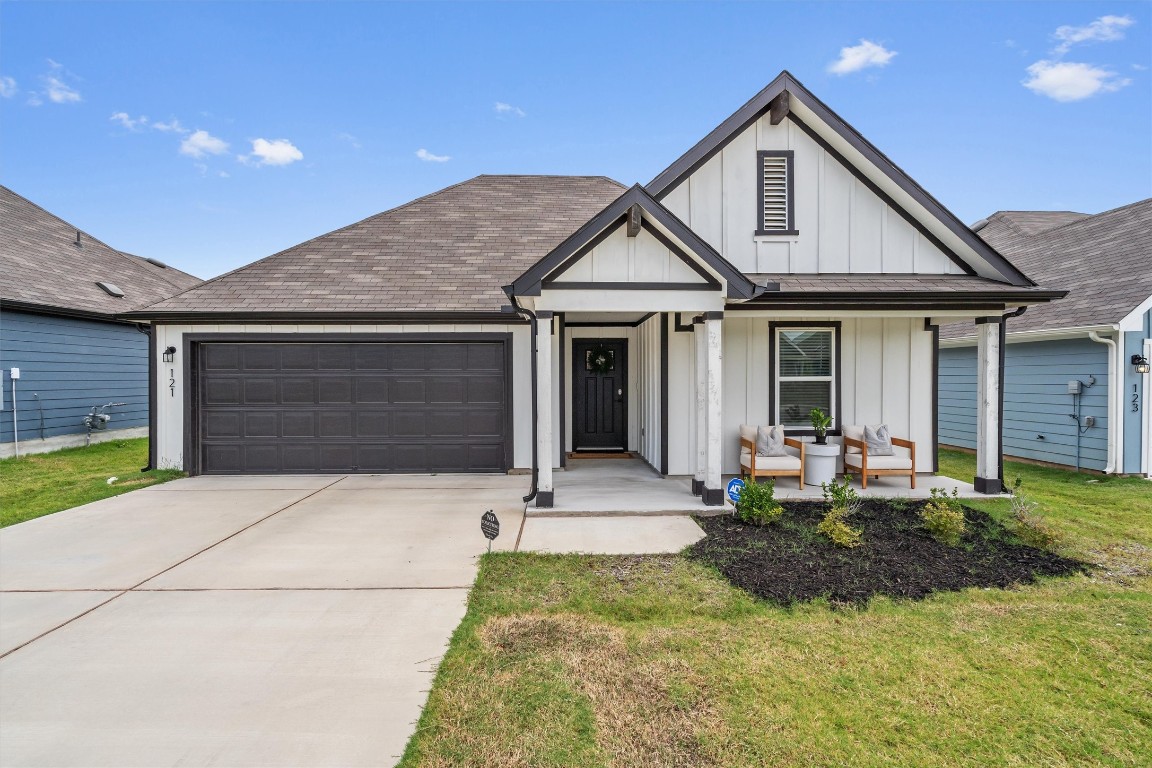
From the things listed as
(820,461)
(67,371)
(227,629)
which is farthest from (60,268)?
(820,461)

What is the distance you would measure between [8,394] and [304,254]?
6.74m

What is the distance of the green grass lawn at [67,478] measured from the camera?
22.8 ft

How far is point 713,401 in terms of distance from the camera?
6.57m

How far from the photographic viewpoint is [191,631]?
3562 mm

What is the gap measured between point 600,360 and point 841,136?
5.31 m

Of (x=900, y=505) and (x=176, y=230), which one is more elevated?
(x=176, y=230)

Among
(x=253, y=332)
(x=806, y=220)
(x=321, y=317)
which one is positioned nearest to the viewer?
Answer: (x=806, y=220)

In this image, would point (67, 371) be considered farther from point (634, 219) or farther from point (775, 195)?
point (775, 195)

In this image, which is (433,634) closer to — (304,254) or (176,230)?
(304,254)

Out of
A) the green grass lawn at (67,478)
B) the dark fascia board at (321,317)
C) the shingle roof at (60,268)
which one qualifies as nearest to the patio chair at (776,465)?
the dark fascia board at (321,317)

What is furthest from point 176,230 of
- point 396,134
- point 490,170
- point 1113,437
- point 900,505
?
point 1113,437

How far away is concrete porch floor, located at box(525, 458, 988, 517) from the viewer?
21.1 feet

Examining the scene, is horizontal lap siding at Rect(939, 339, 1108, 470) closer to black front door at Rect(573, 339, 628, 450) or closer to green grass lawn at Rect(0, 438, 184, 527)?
black front door at Rect(573, 339, 628, 450)

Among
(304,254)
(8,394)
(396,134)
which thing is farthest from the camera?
(396,134)
